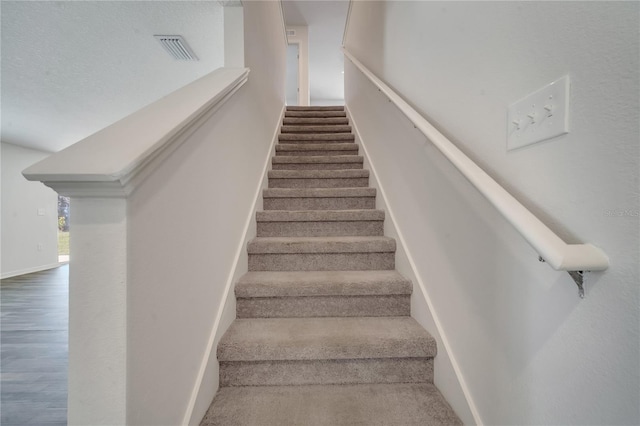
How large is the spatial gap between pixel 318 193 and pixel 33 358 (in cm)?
246

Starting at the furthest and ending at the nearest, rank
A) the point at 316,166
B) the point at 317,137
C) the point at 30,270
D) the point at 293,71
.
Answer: the point at 293,71, the point at 30,270, the point at 317,137, the point at 316,166

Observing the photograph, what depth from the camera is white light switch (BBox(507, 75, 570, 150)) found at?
22.0 inches

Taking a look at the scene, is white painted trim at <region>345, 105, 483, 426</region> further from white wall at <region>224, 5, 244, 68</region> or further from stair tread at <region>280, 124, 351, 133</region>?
stair tread at <region>280, 124, 351, 133</region>

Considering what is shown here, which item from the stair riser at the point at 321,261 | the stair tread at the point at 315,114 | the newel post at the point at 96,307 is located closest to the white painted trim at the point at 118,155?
the newel post at the point at 96,307

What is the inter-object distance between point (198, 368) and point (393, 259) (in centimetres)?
109

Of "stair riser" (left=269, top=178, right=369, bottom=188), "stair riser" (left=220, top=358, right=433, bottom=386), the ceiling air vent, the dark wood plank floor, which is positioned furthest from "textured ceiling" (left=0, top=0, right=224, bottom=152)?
the dark wood plank floor

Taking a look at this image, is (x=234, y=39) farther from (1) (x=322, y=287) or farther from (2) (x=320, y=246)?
(1) (x=322, y=287)

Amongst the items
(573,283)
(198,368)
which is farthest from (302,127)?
(573,283)

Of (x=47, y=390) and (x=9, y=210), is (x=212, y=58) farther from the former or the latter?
(x=9, y=210)

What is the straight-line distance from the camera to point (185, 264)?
33.6 inches

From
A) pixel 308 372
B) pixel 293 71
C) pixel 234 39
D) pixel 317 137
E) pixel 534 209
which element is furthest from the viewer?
pixel 293 71

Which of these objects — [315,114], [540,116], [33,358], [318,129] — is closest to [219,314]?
[540,116]

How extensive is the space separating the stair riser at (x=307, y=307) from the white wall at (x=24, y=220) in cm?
616

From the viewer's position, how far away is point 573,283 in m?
0.55
